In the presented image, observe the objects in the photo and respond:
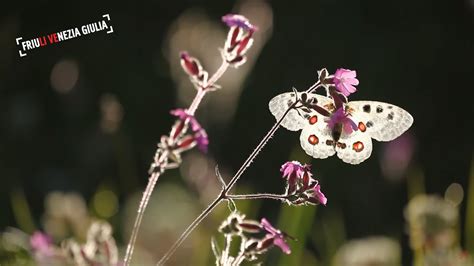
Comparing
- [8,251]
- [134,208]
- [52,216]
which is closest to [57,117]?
[134,208]

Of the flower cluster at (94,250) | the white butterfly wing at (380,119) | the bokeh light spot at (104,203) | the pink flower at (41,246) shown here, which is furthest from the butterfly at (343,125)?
the bokeh light spot at (104,203)

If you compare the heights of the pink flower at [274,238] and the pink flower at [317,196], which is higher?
the pink flower at [317,196]

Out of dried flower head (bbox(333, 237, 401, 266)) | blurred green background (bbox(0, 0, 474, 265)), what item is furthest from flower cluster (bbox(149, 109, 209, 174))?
blurred green background (bbox(0, 0, 474, 265))

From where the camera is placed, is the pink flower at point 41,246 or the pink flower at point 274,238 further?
the pink flower at point 41,246

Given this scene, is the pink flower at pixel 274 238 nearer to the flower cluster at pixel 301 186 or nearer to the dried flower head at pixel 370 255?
the flower cluster at pixel 301 186

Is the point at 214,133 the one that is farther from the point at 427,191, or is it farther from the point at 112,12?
the point at 112,12

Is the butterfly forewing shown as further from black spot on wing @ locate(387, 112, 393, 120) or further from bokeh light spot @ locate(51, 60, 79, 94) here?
bokeh light spot @ locate(51, 60, 79, 94)
